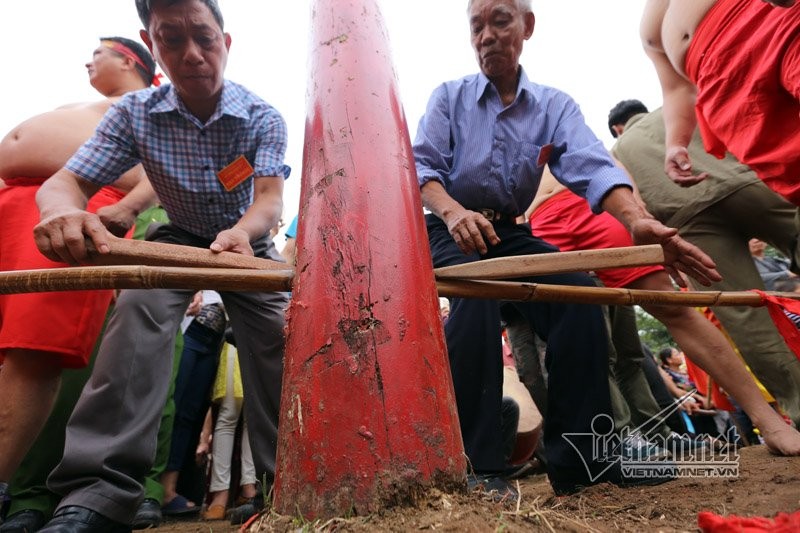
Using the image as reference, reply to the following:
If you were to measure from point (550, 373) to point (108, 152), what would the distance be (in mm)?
1806

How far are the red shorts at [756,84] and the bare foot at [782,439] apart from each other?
0.99m

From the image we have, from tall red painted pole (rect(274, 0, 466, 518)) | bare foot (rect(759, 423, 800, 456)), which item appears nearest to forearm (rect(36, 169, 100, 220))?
tall red painted pole (rect(274, 0, 466, 518))

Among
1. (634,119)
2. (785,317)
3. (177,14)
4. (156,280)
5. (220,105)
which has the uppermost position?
(634,119)

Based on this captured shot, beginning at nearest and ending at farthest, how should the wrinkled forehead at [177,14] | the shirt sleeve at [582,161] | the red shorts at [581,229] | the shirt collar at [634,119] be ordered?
the wrinkled forehead at [177,14], the shirt sleeve at [582,161], the red shorts at [581,229], the shirt collar at [634,119]

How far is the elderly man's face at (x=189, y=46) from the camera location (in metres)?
2.11

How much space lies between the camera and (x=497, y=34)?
8.16 feet

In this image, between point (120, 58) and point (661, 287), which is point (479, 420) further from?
point (120, 58)

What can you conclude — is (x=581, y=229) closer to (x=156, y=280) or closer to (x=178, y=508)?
(x=156, y=280)

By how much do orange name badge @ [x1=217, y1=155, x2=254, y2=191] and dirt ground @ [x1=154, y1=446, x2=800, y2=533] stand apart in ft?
4.02

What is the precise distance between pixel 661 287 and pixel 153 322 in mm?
2239

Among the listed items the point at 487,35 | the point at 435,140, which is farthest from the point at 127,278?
the point at 487,35

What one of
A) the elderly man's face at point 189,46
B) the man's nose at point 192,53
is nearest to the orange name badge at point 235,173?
the elderly man's face at point 189,46

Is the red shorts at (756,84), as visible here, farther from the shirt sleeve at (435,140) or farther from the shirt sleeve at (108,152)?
the shirt sleeve at (108,152)

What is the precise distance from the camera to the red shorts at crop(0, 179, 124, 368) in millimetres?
2020
